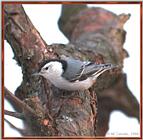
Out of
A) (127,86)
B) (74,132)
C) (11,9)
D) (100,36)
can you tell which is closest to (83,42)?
(100,36)

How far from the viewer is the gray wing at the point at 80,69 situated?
5.43ft

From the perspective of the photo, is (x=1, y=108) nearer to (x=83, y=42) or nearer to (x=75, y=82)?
(x=75, y=82)

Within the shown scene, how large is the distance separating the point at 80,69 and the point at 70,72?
0.15ft

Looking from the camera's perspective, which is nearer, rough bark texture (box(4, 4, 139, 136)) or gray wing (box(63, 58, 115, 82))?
rough bark texture (box(4, 4, 139, 136))

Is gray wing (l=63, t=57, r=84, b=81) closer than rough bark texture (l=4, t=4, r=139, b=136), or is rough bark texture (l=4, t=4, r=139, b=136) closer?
rough bark texture (l=4, t=4, r=139, b=136)

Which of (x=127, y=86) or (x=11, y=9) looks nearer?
(x=11, y=9)

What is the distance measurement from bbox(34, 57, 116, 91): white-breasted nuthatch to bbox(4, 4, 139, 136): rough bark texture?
3 cm

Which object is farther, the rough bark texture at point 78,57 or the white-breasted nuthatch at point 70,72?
the white-breasted nuthatch at point 70,72

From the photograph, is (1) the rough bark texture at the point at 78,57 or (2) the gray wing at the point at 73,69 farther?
(2) the gray wing at the point at 73,69

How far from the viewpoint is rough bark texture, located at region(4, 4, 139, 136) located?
1495 millimetres

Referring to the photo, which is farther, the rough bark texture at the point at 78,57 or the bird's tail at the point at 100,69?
the bird's tail at the point at 100,69

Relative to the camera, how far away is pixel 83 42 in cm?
195

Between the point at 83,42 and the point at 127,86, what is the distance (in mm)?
297

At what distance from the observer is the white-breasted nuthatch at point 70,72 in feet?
5.37
